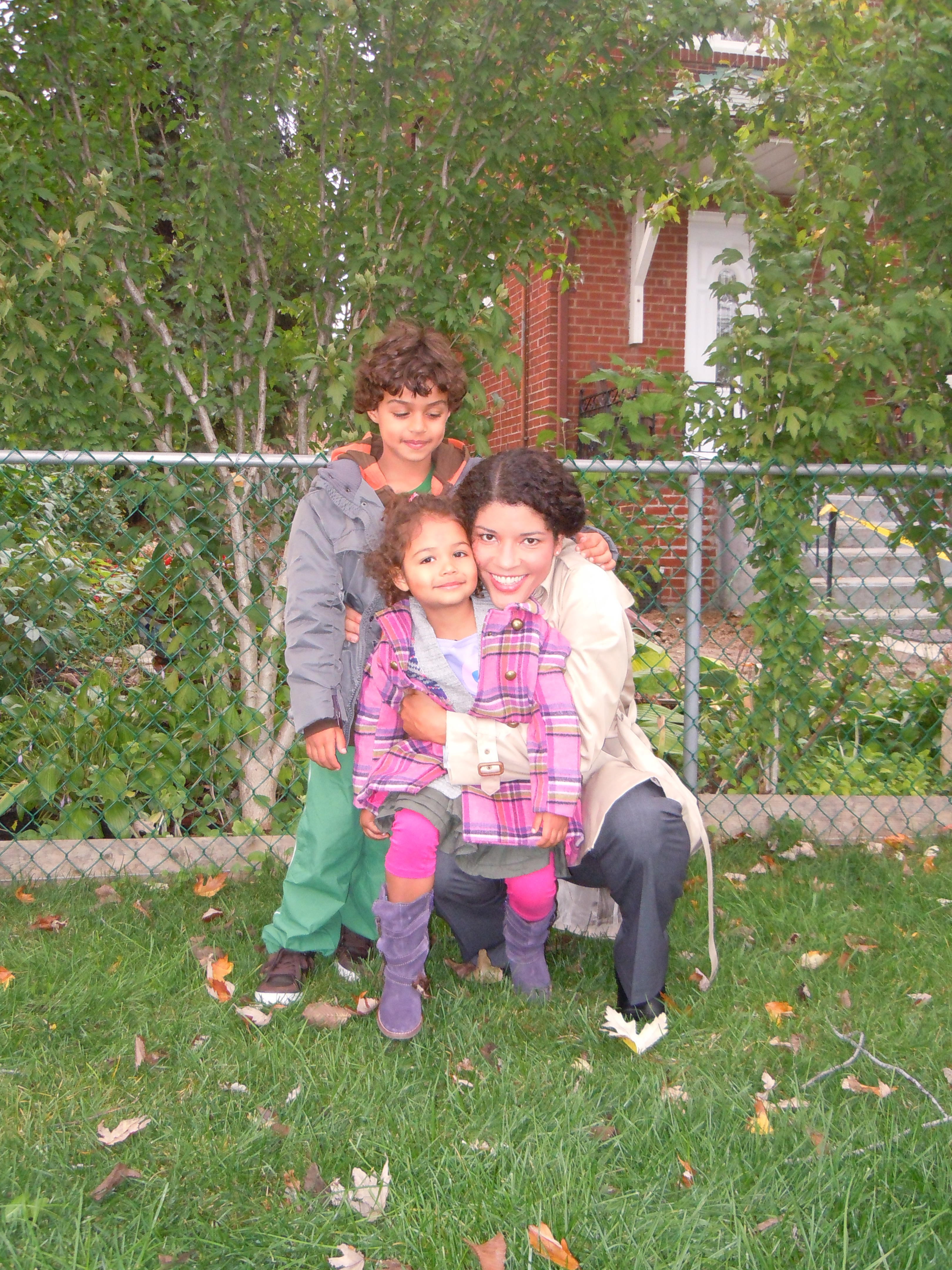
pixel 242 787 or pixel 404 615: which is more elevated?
pixel 404 615

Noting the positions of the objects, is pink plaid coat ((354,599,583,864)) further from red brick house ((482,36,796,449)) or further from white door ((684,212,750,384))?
white door ((684,212,750,384))

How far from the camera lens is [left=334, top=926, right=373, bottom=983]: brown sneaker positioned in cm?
288

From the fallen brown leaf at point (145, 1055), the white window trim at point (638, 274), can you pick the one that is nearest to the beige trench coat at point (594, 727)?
the fallen brown leaf at point (145, 1055)

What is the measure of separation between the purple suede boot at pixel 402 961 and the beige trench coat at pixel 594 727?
14.5 inches

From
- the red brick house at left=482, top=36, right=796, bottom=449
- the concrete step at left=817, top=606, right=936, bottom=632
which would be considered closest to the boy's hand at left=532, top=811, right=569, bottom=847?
the concrete step at left=817, top=606, right=936, bottom=632

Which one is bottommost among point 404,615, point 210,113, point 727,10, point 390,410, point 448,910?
point 448,910

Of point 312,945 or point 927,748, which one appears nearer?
point 312,945

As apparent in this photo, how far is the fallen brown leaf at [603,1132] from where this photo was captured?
2.09m

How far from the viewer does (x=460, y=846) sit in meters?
2.63

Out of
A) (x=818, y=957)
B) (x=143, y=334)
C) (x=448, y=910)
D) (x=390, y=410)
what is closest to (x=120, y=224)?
(x=143, y=334)

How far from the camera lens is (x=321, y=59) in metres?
3.48

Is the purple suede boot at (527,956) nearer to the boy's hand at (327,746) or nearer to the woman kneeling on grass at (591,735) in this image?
the woman kneeling on grass at (591,735)

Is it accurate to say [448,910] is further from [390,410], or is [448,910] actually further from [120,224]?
[120,224]

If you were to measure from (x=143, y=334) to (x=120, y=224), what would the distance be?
0.42m
